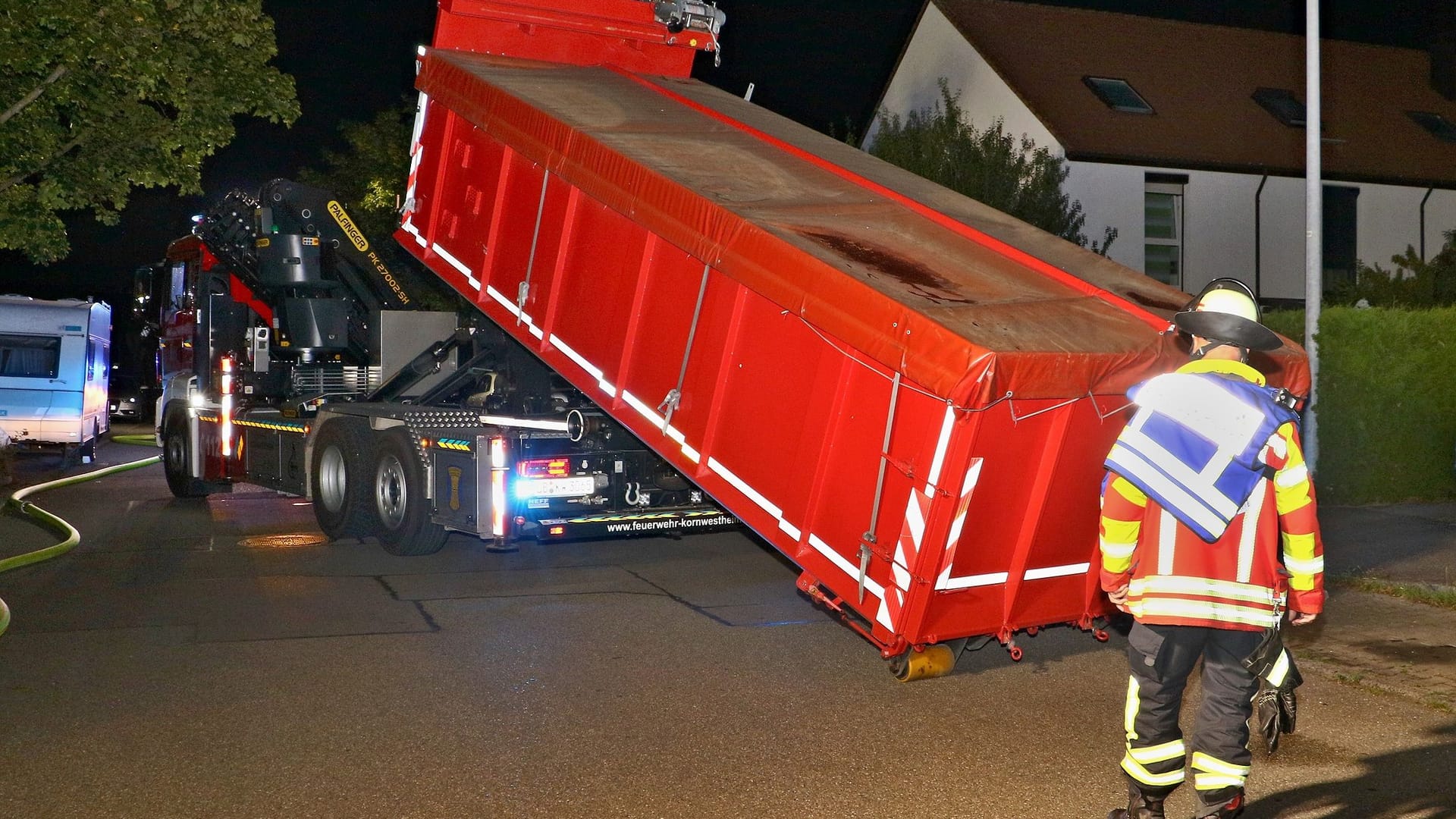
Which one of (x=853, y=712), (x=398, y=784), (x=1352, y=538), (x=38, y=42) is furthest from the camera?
(x=38, y=42)

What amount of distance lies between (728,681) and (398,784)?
2.09 meters

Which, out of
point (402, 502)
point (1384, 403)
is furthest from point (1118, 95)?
point (402, 502)

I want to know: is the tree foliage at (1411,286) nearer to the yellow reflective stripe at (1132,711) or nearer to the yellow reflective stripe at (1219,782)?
the yellow reflective stripe at (1132,711)

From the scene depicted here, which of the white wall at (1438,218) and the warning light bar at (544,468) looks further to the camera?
the white wall at (1438,218)

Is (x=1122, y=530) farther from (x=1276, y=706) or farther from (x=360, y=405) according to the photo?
(x=360, y=405)

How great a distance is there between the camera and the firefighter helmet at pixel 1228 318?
171 inches

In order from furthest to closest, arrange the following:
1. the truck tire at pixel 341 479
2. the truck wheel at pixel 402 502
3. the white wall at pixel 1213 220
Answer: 1. the white wall at pixel 1213 220
2. the truck tire at pixel 341 479
3. the truck wheel at pixel 402 502

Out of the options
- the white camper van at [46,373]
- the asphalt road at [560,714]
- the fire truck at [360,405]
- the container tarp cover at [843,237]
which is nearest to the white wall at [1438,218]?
the container tarp cover at [843,237]

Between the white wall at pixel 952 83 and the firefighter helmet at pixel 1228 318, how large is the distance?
21.2 metres

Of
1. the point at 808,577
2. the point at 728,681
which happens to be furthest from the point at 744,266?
the point at 728,681

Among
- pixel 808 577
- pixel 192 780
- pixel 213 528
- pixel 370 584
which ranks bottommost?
pixel 213 528

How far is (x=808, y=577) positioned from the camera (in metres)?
6.67

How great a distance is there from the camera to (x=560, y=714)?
20.2 feet

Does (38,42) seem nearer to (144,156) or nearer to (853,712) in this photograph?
(144,156)
